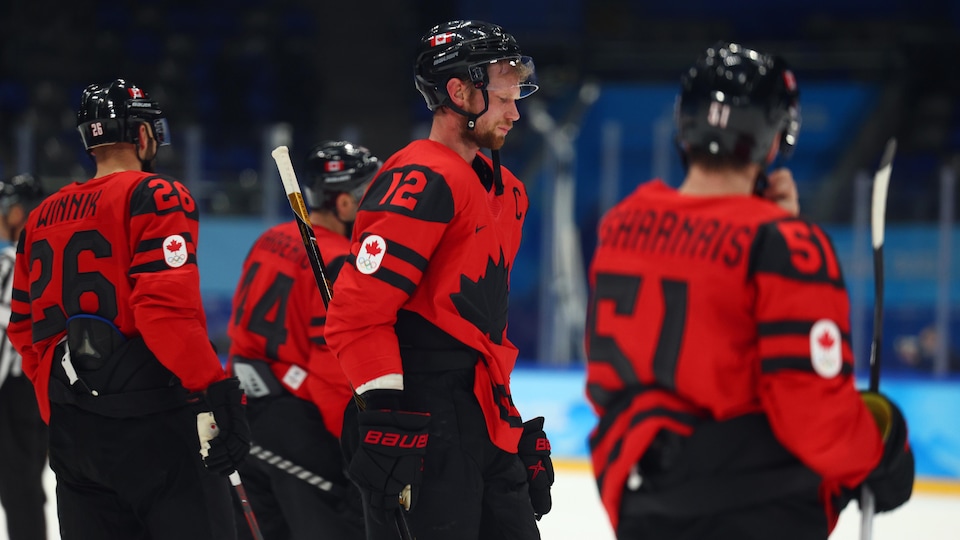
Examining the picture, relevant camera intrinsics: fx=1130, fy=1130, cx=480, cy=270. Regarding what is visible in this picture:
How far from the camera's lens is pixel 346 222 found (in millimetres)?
3037

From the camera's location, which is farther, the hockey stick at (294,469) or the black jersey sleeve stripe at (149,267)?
the hockey stick at (294,469)

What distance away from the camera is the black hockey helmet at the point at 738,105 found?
1600 mm

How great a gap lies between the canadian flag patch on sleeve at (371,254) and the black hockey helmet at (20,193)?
2.17 metres

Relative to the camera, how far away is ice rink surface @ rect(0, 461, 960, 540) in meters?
4.28

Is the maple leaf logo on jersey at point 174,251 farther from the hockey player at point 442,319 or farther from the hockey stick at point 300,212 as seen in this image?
the hockey player at point 442,319

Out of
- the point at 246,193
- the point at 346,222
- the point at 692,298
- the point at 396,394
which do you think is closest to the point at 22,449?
the point at 346,222

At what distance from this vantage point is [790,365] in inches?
58.6

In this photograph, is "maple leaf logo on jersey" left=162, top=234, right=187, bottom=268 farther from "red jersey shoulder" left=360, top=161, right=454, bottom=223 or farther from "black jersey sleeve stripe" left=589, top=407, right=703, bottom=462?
"black jersey sleeve stripe" left=589, top=407, right=703, bottom=462

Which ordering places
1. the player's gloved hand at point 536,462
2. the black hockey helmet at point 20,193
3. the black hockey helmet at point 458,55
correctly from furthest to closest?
the black hockey helmet at point 20,193
the player's gloved hand at point 536,462
the black hockey helmet at point 458,55

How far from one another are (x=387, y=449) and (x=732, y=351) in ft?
2.14

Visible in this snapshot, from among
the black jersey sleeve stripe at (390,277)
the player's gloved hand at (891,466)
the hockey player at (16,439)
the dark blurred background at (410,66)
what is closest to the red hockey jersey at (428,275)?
the black jersey sleeve stripe at (390,277)

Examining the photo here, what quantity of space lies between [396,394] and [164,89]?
9228 mm

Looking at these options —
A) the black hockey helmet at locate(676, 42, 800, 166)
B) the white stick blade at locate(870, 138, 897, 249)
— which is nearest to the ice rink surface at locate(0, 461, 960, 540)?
the white stick blade at locate(870, 138, 897, 249)

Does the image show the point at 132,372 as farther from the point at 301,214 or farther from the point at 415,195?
→ the point at 415,195
